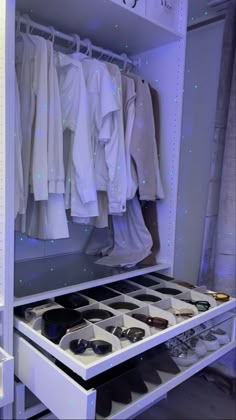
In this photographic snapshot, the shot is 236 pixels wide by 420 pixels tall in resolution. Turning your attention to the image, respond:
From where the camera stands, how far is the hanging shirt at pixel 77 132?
1.29 meters

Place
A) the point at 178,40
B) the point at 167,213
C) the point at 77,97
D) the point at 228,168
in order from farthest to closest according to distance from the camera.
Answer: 1. the point at 228,168
2. the point at 167,213
3. the point at 178,40
4. the point at 77,97

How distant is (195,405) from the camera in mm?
1576

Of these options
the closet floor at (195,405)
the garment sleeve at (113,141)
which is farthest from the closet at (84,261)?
the closet floor at (195,405)

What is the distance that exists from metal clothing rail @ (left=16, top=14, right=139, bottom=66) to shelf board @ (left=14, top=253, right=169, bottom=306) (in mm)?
955

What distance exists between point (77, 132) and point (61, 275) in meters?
0.59

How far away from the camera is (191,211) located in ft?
6.85

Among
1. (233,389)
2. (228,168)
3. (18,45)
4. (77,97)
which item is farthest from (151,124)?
(233,389)

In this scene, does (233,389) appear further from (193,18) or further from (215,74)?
(193,18)

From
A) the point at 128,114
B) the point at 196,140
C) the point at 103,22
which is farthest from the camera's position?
the point at 196,140

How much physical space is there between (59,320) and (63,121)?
754 mm

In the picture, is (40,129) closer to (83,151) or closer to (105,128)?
(83,151)

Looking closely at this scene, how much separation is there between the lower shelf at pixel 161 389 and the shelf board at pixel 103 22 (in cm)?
133

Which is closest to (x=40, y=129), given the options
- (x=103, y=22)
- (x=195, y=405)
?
(x=103, y=22)

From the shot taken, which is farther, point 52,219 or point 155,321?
point 52,219
